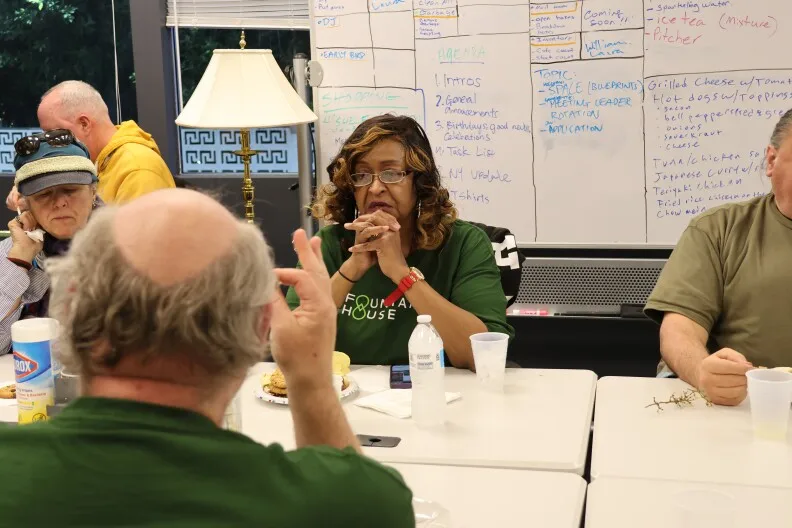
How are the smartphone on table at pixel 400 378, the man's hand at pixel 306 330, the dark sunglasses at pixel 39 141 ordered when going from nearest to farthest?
the man's hand at pixel 306 330
the smartphone on table at pixel 400 378
the dark sunglasses at pixel 39 141

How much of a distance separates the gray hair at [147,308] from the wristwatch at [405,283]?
144 centimetres

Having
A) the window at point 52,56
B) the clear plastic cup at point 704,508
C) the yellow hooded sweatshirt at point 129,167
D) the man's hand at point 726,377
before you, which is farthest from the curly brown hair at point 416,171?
the window at point 52,56

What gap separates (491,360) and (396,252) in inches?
18.7

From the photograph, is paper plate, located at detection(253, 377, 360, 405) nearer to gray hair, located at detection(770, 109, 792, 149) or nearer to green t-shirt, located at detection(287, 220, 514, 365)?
green t-shirt, located at detection(287, 220, 514, 365)

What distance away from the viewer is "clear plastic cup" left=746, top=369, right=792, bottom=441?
1.73 metres

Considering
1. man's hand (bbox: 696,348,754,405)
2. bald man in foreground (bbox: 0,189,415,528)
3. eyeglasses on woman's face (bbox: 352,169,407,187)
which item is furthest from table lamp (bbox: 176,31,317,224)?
bald man in foreground (bbox: 0,189,415,528)

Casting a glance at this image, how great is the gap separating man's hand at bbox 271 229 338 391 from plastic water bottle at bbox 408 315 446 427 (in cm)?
66

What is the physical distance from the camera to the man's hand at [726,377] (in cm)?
190

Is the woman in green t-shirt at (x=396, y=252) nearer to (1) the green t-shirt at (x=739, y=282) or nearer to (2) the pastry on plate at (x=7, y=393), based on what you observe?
(1) the green t-shirt at (x=739, y=282)

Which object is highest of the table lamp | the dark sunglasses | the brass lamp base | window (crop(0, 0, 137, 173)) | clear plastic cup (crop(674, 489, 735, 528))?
window (crop(0, 0, 137, 173))

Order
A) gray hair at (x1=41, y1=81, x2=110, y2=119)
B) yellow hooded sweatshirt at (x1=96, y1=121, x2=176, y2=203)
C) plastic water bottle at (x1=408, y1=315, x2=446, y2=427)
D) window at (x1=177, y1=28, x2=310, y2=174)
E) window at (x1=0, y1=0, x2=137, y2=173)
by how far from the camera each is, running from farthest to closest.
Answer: window at (x1=0, y1=0, x2=137, y2=173) → window at (x1=177, y1=28, x2=310, y2=174) → gray hair at (x1=41, y1=81, x2=110, y2=119) → yellow hooded sweatshirt at (x1=96, y1=121, x2=176, y2=203) → plastic water bottle at (x1=408, y1=315, x2=446, y2=427)

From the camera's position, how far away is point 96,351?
914 mm

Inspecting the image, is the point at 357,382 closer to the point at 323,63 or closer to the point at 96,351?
the point at 96,351

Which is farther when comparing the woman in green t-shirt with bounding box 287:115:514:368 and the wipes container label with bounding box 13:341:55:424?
the woman in green t-shirt with bounding box 287:115:514:368
